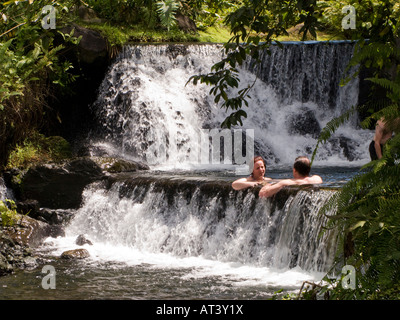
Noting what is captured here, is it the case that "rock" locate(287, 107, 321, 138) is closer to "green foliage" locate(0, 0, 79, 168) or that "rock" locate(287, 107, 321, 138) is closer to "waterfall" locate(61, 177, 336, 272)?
"green foliage" locate(0, 0, 79, 168)

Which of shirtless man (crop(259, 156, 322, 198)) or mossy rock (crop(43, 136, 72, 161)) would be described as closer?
shirtless man (crop(259, 156, 322, 198))

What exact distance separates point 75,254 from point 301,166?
3351 millimetres

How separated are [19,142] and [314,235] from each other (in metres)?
6.78

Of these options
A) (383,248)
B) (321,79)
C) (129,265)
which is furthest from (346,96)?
(383,248)

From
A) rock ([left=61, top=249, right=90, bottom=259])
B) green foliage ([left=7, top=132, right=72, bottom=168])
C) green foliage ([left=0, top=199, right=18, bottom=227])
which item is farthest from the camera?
A: green foliage ([left=7, top=132, right=72, bottom=168])

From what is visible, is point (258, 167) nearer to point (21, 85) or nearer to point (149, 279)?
point (149, 279)

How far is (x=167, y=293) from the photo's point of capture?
7.01 meters

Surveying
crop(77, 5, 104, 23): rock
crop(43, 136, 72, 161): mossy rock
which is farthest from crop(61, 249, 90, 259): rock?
crop(77, 5, 104, 23): rock

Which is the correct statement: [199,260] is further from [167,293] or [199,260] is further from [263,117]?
[263,117]

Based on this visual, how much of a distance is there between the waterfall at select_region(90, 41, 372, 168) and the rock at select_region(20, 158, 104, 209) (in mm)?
2514

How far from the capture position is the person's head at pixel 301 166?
836 cm

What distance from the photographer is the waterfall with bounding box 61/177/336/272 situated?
8.18 m

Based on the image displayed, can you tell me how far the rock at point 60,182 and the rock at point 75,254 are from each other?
2309mm

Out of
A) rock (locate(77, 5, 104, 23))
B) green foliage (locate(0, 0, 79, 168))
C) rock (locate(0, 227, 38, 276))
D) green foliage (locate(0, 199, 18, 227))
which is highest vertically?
rock (locate(77, 5, 104, 23))
